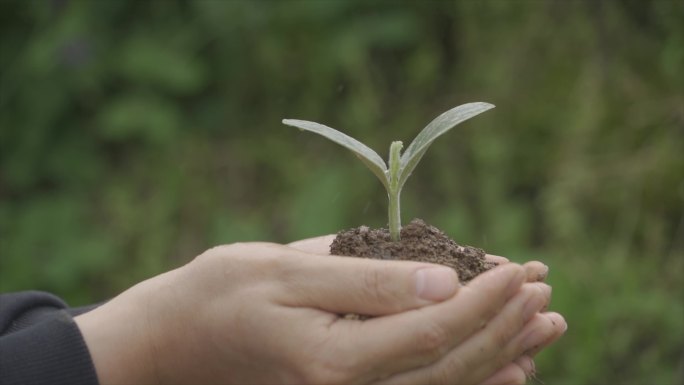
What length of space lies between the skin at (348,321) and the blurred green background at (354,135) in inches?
75.5

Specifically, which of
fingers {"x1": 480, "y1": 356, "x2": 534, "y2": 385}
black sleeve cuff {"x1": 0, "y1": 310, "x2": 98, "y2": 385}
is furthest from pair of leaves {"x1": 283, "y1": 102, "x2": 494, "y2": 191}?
black sleeve cuff {"x1": 0, "y1": 310, "x2": 98, "y2": 385}

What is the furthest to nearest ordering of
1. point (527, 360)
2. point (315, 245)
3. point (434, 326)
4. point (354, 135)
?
1. point (354, 135)
2. point (315, 245)
3. point (527, 360)
4. point (434, 326)

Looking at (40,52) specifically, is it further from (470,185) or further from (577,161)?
(577,161)

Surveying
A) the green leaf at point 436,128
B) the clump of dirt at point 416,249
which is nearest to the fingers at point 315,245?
the clump of dirt at point 416,249

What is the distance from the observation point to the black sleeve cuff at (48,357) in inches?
57.2

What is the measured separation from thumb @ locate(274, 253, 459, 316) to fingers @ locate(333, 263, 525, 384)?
0.06ft

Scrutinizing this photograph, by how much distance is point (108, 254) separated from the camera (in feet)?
12.8

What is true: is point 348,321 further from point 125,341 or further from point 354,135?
point 354,135

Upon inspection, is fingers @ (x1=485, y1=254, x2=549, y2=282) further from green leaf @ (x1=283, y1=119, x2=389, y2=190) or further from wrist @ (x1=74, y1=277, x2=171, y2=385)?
wrist @ (x1=74, y1=277, x2=171, y2=385)

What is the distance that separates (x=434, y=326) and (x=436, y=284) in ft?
0.18

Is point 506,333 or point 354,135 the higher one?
point 354,135

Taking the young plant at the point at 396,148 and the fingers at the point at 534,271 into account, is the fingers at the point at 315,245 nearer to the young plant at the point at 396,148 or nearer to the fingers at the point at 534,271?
the young plant at the point at 396,148

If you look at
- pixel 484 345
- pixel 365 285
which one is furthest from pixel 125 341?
pixel 484 345

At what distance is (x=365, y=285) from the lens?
1.17m
